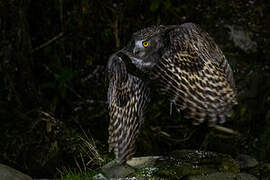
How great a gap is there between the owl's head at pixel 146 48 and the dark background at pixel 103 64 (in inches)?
59.8

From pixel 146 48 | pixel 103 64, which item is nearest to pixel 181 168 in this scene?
pixel 146 48

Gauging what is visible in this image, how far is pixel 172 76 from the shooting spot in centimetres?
204

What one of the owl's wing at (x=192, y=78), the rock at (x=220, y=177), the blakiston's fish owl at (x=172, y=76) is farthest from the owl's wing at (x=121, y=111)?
the rock at (x=220, y=177)

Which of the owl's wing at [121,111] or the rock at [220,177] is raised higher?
the owl's wing at [121,111]

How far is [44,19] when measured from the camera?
390 centimetres

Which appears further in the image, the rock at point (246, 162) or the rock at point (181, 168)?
the rock at point (246, 162)

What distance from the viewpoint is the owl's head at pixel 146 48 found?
2.18 meters

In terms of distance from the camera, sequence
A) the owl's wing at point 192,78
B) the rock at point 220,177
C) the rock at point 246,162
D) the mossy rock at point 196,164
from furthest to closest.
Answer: the rock at point 246,162 < the mossy rock at point 196,164 < the rock at point 220,177 < the owl's wing at point 192,78

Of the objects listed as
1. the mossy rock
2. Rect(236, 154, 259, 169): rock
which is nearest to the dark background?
Rect(236, 154, 259, 169): rock

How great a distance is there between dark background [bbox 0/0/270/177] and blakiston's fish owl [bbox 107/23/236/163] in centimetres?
149

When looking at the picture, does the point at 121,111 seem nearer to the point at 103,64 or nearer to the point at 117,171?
the point at 117,171

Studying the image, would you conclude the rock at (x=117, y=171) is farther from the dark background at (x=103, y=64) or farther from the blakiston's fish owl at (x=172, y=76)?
the dark background at (x=103, y=64)

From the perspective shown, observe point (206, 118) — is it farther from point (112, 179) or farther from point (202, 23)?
point (202, 23)

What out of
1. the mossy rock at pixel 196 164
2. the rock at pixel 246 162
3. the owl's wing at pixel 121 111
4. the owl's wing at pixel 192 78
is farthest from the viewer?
the rock at pixel 246 162
